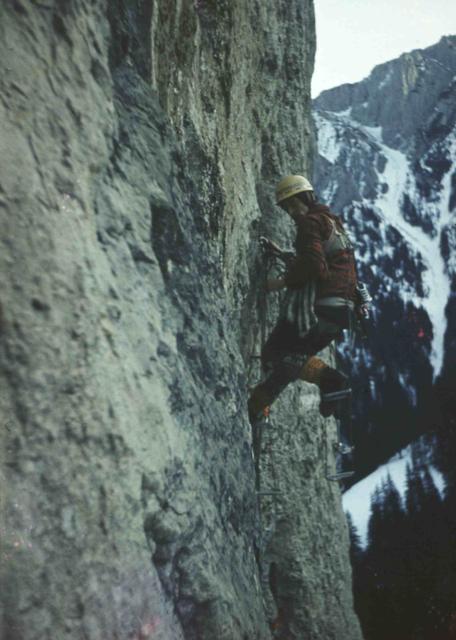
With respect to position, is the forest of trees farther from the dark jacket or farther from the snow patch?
the dark jacket

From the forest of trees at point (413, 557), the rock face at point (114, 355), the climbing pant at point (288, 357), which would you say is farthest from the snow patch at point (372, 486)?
the rock face at point (114, 355)

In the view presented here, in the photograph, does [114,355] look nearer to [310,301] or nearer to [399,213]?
[310,301]

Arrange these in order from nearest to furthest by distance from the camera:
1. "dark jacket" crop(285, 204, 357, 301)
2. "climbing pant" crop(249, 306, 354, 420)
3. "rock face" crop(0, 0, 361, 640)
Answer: "rock face" crop(0, 0, 361, 640) < "dark jacket" crop(285, 204, 357, 301) < "climbing pant" crop(249, 306, 354, 420)

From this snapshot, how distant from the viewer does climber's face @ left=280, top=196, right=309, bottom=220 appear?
559 cm

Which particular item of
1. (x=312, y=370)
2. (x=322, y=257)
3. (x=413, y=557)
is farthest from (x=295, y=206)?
(x=413, y=557)

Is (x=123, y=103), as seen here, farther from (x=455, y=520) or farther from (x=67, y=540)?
(x=455, y=520)

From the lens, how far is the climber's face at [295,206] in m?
5.59

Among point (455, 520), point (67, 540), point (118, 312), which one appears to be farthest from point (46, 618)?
point (455, 520)

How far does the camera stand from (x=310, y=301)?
5.15 metres

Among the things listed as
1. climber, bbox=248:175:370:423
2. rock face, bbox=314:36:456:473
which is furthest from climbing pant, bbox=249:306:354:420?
rock face, bbox=314:36:456:473

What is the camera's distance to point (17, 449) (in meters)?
2.07

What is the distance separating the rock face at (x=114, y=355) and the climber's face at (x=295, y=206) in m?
1.09

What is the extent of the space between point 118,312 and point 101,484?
0.81 metres

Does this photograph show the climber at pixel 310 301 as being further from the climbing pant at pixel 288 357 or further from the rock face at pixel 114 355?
the rock face at pixel 114 355
